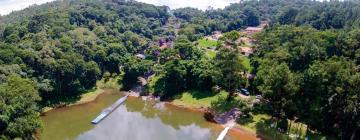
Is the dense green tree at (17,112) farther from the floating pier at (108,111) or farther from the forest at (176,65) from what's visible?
the floating pier at (108,111)

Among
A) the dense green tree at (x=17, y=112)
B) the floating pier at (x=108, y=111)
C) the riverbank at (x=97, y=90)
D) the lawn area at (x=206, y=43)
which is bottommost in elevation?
the floating pier at (x=108, y=111)

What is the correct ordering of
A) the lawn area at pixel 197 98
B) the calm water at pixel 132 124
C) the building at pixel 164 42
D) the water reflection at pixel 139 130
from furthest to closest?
the building at pixel 164 42 → the lawn area at pixel 197 98 → the calm water at pixel 132 124 → the water reflection at pixel 139 130

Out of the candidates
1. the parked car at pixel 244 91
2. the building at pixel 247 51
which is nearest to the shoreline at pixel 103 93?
the parked car at pixel 244 91

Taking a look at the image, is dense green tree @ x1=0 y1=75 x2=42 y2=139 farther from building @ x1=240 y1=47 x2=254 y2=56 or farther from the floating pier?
building @ x1=240 y1=47 x2=254 y2=56

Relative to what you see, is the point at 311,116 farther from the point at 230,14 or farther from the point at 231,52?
the point at 230,14

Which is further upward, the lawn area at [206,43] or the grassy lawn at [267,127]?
the lawn area at [206,43]

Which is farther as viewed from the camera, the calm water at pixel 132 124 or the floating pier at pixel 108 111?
the floating pier at pixel 108 111

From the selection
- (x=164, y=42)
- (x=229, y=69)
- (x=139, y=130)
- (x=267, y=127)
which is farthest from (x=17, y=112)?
(x=164, y=42)
